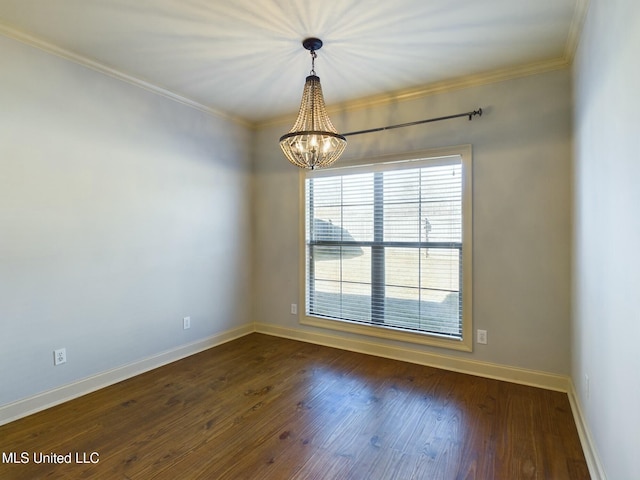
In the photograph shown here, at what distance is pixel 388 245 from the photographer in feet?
11.6

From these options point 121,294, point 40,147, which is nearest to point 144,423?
point 121,294

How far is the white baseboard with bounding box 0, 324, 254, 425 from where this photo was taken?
2.36 meters

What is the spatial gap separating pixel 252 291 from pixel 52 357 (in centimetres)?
217

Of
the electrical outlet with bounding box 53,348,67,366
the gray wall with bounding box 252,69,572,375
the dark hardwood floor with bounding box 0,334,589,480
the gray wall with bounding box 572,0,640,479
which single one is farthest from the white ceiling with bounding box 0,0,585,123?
the dark hardwood floor with bounding box 0,334,589,480

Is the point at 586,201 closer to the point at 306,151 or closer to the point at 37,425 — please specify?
the point at 306,151

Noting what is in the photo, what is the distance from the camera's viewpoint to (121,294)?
2980 millimetres

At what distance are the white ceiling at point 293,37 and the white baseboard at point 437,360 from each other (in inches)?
99.0

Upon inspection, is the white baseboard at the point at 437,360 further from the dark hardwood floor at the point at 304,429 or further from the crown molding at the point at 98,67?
the crown molding at the point at 98,67

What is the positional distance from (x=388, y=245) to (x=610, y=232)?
205 centimetres

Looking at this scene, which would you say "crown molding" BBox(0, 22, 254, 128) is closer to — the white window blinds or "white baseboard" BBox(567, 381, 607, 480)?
the white window blinds
